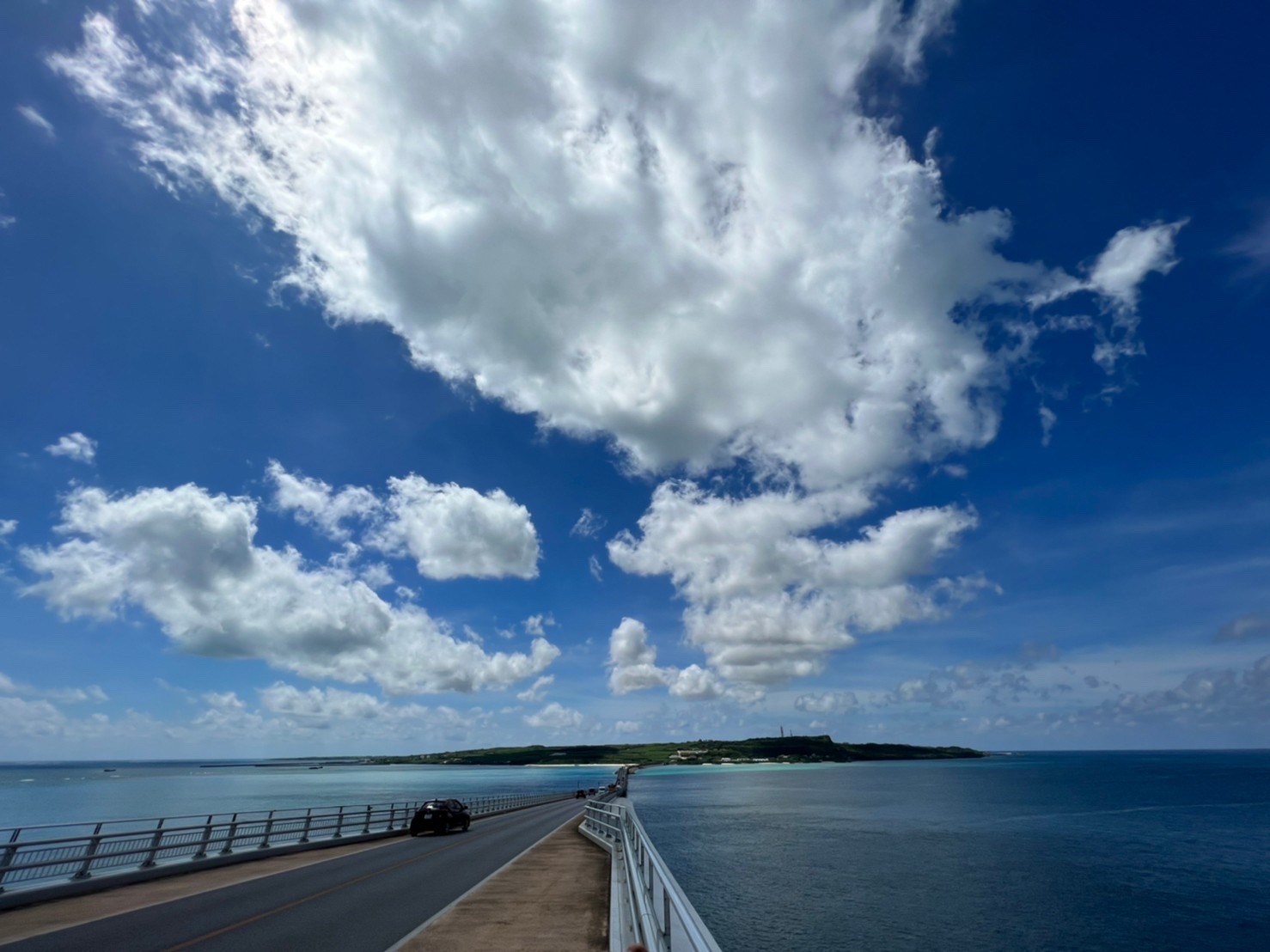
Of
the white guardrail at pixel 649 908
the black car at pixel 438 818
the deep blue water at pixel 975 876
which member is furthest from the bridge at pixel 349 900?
the deep blue water at pixel 975 876

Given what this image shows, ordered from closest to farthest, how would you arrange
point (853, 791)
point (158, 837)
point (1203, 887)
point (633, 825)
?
point (633, 825)
point (158, 837)
point (1203, 887)
point (853, 791)

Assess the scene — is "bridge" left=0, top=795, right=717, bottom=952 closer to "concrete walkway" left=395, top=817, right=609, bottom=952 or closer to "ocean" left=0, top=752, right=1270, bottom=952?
"concrete walkway" left=395, top=817, right=609, bottom=952

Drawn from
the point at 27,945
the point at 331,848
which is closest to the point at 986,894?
the point at 331,848

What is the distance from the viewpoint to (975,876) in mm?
47062

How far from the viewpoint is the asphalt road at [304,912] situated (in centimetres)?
1231

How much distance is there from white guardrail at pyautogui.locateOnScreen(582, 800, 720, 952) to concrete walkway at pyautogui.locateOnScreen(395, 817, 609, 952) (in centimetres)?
45

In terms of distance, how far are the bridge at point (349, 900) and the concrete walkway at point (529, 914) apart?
47mm

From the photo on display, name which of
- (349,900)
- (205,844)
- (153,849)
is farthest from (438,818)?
(349,900)

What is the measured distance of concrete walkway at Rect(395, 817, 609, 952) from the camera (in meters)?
12.1

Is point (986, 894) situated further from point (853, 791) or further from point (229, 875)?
point (853, 791)

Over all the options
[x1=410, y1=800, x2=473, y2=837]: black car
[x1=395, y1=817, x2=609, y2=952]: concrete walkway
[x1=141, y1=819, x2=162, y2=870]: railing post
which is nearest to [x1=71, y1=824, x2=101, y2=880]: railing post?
[x1=141, y1=819, x2=162, y2=870]: railing post

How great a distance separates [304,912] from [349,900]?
4.97 ft

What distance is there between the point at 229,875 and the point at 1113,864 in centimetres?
5917

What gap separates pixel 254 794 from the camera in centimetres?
15025
